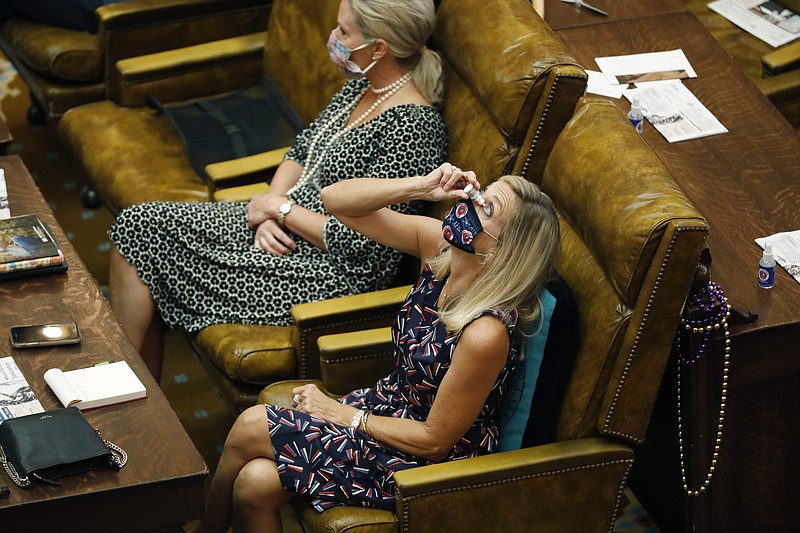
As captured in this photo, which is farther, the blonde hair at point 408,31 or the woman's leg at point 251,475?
the blonde hair at point 408,31

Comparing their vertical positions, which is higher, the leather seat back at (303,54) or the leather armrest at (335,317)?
the leather seat back at (303,54)

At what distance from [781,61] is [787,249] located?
130 cm

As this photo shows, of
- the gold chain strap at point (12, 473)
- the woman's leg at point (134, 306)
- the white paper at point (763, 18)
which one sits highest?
the white paper at point (763, 18)

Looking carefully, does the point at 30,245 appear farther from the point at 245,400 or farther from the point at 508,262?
the point at 508,262

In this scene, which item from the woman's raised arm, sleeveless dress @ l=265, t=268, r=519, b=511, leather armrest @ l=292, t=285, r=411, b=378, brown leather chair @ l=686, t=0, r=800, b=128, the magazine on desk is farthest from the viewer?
brown leather chair @ l=686, t=0, r=800, b=128

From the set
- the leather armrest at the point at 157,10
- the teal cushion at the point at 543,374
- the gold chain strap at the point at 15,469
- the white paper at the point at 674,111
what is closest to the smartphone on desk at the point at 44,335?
the gold chain strap at the point at 15,469

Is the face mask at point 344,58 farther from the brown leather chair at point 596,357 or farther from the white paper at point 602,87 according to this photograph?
the brown leather chair at point 596,357

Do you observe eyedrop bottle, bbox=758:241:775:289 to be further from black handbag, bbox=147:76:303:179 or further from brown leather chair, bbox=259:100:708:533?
black handbag, bbox=147:76:303:179

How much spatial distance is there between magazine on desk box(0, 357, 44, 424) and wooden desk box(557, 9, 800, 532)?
1.47m

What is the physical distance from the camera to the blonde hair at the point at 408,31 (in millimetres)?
3332

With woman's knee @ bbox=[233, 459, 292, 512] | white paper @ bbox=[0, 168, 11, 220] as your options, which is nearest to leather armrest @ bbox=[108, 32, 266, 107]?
white paper @ bbox=[0, 168, 11, 220]

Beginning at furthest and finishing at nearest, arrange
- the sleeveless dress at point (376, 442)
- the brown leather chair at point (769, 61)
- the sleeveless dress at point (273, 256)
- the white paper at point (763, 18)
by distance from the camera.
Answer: the white paper at point (763, 18), the brown leather chair at point (769, 61), the sleeveless dress at point (273, 256), the sleeveless dress at point (376, 442)

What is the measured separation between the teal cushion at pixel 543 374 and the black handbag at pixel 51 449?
A: 904mm

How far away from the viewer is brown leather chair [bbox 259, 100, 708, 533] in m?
2.52
